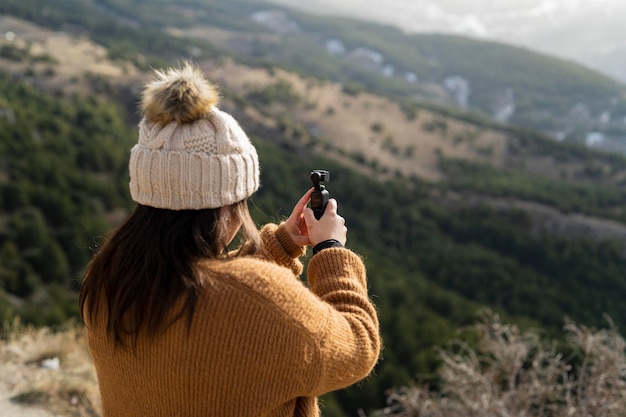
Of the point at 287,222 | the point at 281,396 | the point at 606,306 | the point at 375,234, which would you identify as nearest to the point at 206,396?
the point at 281,396

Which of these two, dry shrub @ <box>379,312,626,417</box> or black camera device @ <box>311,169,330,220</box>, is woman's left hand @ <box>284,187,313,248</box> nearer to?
black camera device @ <box>311,169,330,220</box>

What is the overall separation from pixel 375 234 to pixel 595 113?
10741 centimetres

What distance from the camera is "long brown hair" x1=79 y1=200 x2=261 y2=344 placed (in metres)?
1.44

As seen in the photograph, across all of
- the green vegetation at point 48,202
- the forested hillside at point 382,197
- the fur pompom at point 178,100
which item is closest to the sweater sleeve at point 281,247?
the forested hillside at point 382,197

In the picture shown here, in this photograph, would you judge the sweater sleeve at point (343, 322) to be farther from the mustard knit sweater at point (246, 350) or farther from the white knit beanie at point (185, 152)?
the white knit beanie at point (185, 152)

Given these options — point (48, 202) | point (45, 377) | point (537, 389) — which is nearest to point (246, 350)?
point (45, 377)

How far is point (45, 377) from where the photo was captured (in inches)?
170

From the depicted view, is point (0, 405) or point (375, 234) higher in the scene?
point (0, 405)

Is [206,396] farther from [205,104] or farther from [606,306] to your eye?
[606,306]

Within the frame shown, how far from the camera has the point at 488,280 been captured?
3011cm

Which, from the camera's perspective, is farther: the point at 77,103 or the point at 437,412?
the point at 77,103

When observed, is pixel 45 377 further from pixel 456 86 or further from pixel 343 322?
pixel 456 86

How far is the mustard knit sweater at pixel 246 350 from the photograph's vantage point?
4.66 feet

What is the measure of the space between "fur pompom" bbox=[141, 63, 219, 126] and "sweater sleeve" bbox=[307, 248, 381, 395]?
0.58m
